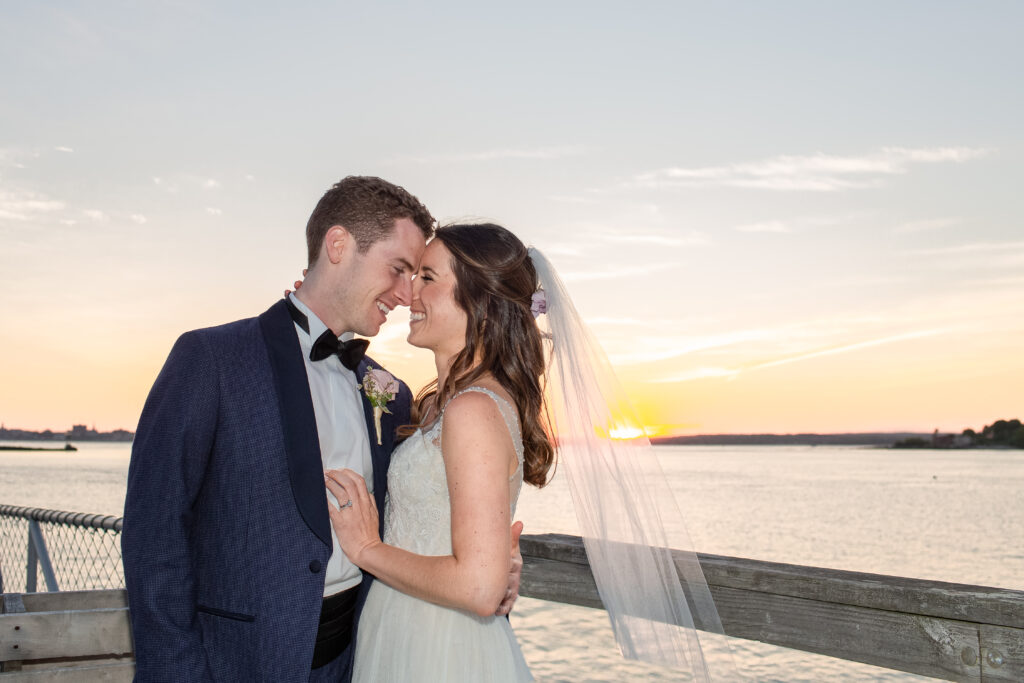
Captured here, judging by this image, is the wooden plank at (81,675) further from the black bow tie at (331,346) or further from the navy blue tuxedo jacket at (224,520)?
the black bow tie at (331,346)

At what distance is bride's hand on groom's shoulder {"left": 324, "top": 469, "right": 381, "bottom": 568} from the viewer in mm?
2646

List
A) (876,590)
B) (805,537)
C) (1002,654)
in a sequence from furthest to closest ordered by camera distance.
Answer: (805,537) < (876,590) < (1002,654)

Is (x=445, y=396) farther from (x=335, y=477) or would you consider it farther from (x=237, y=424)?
(x=237, y=424)

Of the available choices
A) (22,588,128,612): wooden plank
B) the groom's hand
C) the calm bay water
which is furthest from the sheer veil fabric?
the calm bay water

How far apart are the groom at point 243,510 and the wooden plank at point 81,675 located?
64 cm

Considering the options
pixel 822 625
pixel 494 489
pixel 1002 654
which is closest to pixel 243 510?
pixel 494 489

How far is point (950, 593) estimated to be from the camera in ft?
8.18

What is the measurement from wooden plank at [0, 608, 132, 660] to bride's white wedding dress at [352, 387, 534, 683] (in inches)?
33.8

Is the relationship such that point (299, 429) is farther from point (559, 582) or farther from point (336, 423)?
point (559, 582)

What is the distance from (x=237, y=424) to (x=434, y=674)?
1.16 m

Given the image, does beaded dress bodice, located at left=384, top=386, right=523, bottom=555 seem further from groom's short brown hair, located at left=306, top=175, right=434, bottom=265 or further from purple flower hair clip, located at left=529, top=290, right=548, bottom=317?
groom's short brown hair, located at left=306, top=175, right=434, bottom=265

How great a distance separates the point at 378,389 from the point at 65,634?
1374 mm

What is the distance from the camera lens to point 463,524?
100 inches

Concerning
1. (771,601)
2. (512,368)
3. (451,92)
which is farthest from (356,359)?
(451,92)
